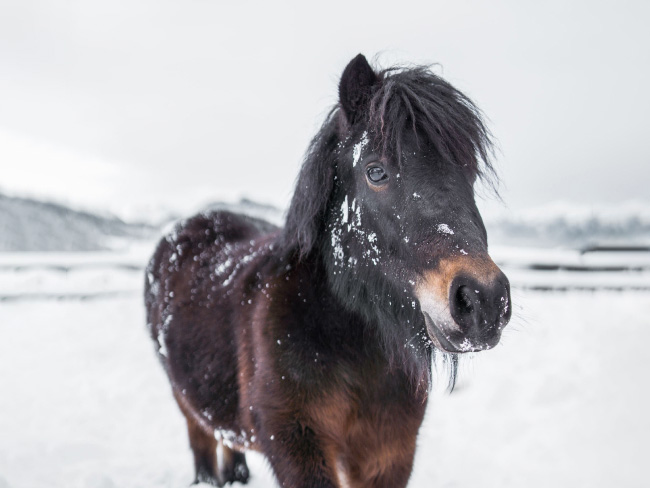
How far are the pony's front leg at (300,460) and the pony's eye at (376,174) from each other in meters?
1.12

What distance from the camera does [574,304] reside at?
8953mm

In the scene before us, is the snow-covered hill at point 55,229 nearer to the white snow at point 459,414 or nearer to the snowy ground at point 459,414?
the snowy ground at point 459,414

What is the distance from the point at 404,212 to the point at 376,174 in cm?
23

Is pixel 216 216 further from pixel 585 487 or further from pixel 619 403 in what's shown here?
pixel 619 403

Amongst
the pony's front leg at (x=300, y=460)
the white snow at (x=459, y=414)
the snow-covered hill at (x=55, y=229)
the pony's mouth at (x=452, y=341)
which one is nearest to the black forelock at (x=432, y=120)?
the pony's mouth at (x=452, y=341)

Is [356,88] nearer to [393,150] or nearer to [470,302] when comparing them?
[393,150]

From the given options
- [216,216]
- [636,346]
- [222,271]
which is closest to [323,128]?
[222,271]

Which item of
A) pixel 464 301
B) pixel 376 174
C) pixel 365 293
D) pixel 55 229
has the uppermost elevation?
pixel 376 174

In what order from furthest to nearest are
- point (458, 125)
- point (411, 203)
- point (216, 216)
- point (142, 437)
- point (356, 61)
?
point (142, 437), point (216, 216), point (356, 61), point (458, 125), point (411, 203)

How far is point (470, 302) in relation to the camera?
1.47 meters

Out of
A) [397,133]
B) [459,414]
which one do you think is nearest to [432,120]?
[397,133]

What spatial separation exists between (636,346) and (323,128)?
6.17 meters

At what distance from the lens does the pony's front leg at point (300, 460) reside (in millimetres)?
1984

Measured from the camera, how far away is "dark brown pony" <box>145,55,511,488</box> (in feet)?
5.48
